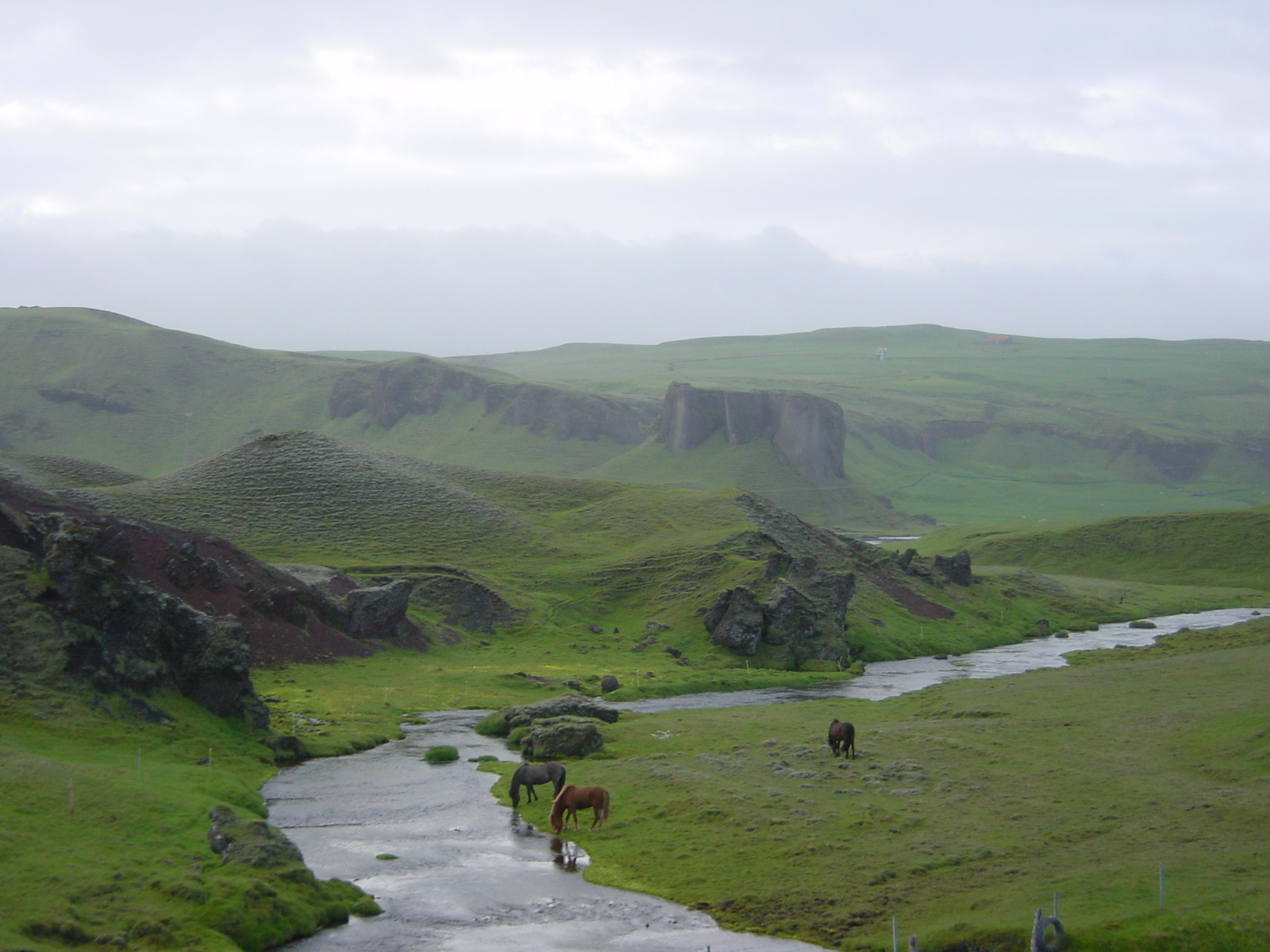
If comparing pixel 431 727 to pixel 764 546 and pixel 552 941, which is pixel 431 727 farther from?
pixel 764 546

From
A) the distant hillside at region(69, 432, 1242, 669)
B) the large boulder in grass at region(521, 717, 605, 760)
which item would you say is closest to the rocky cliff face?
the large boulder in grass at region(521, 717, 605, 760)

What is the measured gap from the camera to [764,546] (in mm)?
136125

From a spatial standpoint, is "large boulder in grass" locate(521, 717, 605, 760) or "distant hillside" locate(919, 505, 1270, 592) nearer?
"large boulder in grass" locate(521, 717, 605, 760)

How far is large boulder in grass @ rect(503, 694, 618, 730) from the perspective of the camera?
69.1 m

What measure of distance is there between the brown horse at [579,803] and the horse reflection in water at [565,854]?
30.9 inches

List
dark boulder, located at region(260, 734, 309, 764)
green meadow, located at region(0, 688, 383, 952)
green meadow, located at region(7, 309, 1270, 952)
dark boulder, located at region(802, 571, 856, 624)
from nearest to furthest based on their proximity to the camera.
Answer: green meadow, located at region(0, 688, 383, 952)
green meadow, located at region(7, 309, 1270, 952)
dark boulder, located at region(260, 734, 309, 764)
dark boulder, located at region(802, 571, 856, 624)

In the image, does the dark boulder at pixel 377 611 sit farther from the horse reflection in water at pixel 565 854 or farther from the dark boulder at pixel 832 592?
the horse reflection in water at pixel 565 854

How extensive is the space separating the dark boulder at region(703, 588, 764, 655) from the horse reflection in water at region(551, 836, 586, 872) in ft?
211

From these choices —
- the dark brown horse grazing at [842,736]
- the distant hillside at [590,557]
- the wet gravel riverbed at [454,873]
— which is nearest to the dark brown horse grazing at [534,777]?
the wet gravel riverbed at [454,873]

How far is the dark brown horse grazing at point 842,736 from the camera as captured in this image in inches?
2122

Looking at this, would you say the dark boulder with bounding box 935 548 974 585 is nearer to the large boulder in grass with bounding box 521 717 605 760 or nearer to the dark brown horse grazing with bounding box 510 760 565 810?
the large boulder in grass with bounding box 521 717 605 760

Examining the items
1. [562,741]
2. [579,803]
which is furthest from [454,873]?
[562,741]

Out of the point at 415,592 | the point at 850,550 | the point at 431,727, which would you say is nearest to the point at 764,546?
the point at 850,550

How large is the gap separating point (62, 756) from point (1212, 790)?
4528cm
